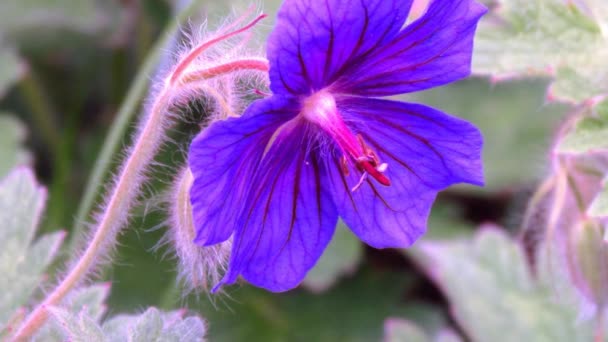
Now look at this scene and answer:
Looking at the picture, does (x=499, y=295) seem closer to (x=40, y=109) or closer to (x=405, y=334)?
(x=405, y=334)

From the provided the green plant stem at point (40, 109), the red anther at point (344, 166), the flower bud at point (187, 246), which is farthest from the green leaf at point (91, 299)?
the green plant stem at point (40, 109)

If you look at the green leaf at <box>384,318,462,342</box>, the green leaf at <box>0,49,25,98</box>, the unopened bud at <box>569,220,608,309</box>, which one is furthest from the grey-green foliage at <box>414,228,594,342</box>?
the green leaf at <box>0,49,25,98</box>

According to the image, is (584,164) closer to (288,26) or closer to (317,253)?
(317,253)

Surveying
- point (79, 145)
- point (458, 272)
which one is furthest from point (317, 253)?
point (79, 145)

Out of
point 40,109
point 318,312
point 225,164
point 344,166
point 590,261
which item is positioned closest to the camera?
point 225,164


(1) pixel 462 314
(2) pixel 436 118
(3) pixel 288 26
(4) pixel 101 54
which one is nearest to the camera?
(3) pixel 288 26

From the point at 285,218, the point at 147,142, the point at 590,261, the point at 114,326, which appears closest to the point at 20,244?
the point at 114,326

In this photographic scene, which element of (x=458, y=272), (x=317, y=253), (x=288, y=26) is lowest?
(x=458, y=272)
